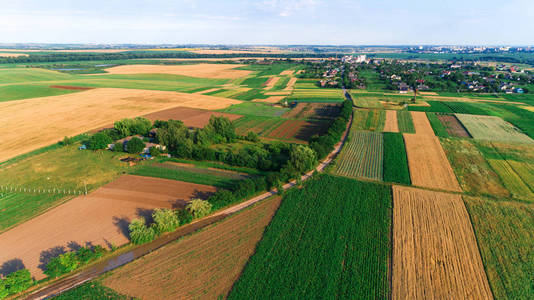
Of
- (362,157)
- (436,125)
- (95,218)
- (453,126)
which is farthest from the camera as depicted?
(436,125)

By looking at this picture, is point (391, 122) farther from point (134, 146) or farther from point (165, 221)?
point (134, 146)

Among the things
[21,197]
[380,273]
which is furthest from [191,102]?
[380,273]

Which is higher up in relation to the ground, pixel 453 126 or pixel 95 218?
pixel 453 126

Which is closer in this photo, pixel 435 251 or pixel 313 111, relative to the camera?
pixel 435 251

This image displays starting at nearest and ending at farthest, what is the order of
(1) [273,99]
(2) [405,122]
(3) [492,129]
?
1. (3) [492,129]
2. (2) [405,122]
3. (1) [273,99]

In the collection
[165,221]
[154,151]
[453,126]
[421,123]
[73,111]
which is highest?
[73,111]

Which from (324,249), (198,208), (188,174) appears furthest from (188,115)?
(324,249)

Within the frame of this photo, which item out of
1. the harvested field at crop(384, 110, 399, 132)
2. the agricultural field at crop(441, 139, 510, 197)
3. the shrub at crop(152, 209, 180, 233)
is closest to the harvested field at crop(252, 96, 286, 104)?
the harvested field at crop(384, 110, 399, 132)

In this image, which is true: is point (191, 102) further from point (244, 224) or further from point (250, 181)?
point (244, 224)

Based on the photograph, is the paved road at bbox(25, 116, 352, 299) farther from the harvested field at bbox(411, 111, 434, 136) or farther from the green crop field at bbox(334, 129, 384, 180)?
the harvested field at bbox(411, 111, 434, 136)
